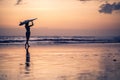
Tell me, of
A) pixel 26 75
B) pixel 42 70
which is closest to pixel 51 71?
pixel 42 70

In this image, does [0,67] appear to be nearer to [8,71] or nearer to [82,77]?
[8,71]

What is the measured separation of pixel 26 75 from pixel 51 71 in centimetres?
133

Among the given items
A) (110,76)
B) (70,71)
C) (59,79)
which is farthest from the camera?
(70,71)

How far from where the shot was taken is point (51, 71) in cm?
1284

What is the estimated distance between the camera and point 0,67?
14.1m

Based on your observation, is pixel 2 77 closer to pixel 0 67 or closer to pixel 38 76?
pixel 38 76

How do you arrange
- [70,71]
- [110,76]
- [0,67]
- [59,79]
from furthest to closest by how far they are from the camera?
[0,67] → [70,71] → [110,76] → [59,79]

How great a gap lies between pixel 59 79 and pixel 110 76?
6.36 feet

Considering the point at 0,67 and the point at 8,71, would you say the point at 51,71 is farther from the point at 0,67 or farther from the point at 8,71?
the point at 0,67

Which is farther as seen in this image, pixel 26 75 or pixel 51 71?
pixel 51 71

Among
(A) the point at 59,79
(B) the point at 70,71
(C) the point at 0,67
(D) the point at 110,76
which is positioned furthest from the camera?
(C) the point at 0,67

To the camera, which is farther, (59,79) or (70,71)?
(70,71)

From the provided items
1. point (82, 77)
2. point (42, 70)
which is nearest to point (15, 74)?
point (42, 70)

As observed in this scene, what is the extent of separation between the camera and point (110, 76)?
11570mm
